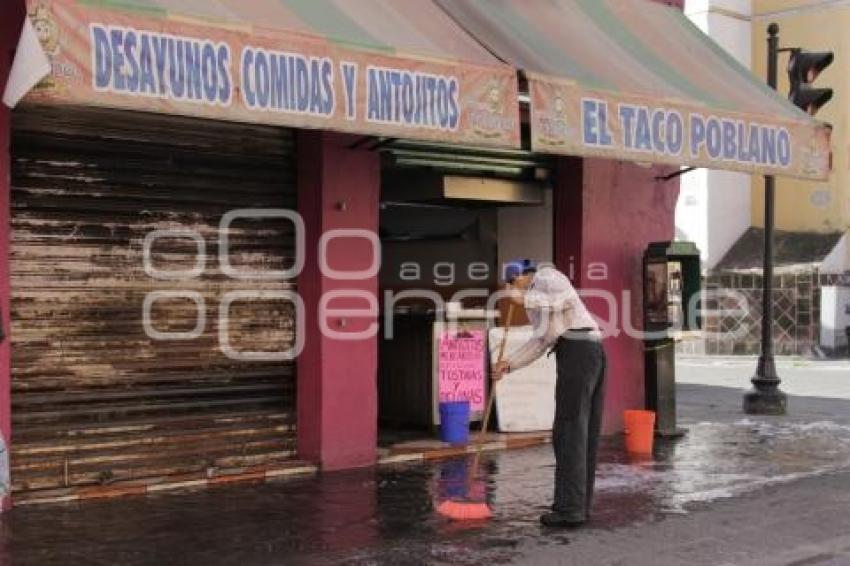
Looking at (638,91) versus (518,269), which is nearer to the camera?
(518,269)

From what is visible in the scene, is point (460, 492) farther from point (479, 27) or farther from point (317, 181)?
point (479, 27)

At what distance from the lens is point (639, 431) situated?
1017 cm

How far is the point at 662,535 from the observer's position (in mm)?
6863

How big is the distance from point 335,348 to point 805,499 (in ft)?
12.8

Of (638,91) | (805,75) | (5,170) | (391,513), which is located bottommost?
(391,513)

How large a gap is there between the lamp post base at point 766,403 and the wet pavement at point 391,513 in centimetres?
318

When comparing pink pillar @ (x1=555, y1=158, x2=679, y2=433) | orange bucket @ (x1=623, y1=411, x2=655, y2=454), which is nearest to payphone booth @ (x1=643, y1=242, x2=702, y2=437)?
pink pillar @ (x1=555, y1=158, x2=679, y2=433)

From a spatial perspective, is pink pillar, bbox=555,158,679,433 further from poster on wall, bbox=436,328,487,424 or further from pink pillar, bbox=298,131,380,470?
pink pillar, bbox=298,131,380,470

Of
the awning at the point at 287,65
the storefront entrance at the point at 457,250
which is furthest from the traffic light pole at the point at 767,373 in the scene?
the awning at the point at 287,65

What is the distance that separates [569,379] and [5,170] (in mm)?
3976

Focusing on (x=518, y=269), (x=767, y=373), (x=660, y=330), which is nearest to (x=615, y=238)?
(x=660, y=330)

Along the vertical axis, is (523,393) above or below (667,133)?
below

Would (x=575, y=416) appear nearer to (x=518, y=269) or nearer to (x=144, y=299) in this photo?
(x=518, y=269)

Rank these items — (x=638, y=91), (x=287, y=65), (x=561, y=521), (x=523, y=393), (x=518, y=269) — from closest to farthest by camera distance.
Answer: (x=287, y=65), (x=561, y=521), (x=518, y=269), (x=638, y=91), (x=523, y=393)
